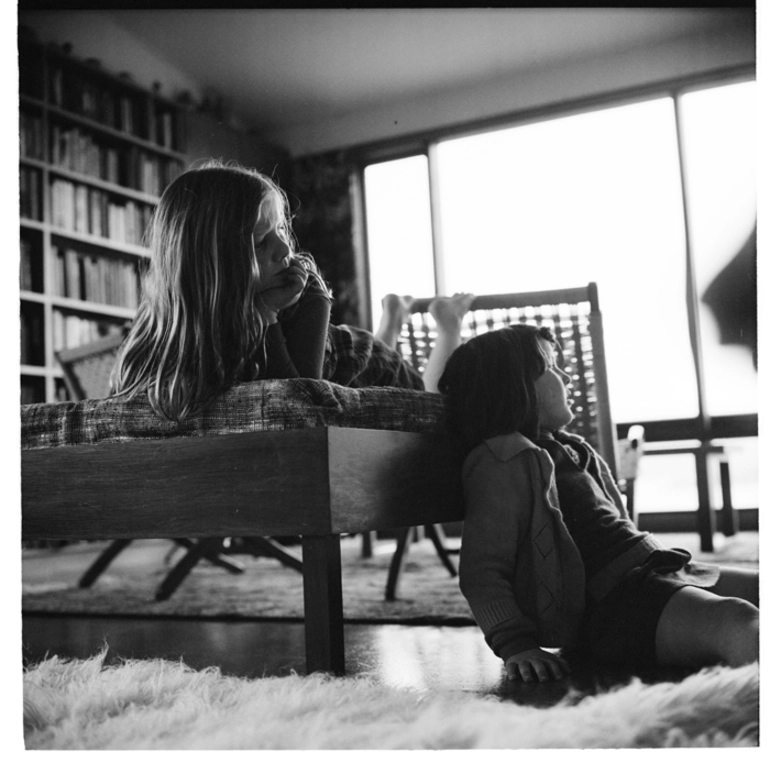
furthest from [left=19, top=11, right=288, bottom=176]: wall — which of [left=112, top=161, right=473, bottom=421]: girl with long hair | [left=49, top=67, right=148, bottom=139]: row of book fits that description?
[left=112, top=161, right=473, bottom=421]: girl with long hair

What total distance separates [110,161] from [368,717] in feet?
10.7

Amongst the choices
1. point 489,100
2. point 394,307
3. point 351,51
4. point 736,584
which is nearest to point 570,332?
point 394,307

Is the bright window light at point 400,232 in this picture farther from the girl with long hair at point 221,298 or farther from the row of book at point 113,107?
the girl with long hair at point 221,298

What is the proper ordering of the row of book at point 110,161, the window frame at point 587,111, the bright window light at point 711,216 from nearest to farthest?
the row of book at point 110,161, the bright window light at point 711,216, the window frame at point 587,111

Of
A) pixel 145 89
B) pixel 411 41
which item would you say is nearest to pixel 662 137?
pixel 411 41

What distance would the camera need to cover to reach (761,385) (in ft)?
3.15

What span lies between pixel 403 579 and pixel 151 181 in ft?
8.25

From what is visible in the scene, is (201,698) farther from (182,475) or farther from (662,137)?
(662,137)

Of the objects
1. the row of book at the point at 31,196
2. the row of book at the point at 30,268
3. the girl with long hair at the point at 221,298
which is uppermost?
the row of book at the point at 31,196

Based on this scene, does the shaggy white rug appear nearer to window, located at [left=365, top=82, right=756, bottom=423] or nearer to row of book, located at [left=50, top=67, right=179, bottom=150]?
window, located at [left=365, top=82, right=756, bottom=423]

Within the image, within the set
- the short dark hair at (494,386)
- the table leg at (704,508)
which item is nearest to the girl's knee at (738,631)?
the short dark hair at (494,386)

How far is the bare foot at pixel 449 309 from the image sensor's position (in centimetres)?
160

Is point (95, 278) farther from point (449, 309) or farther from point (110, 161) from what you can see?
point (449, 309)

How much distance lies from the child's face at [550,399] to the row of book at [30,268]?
2.48 meters
